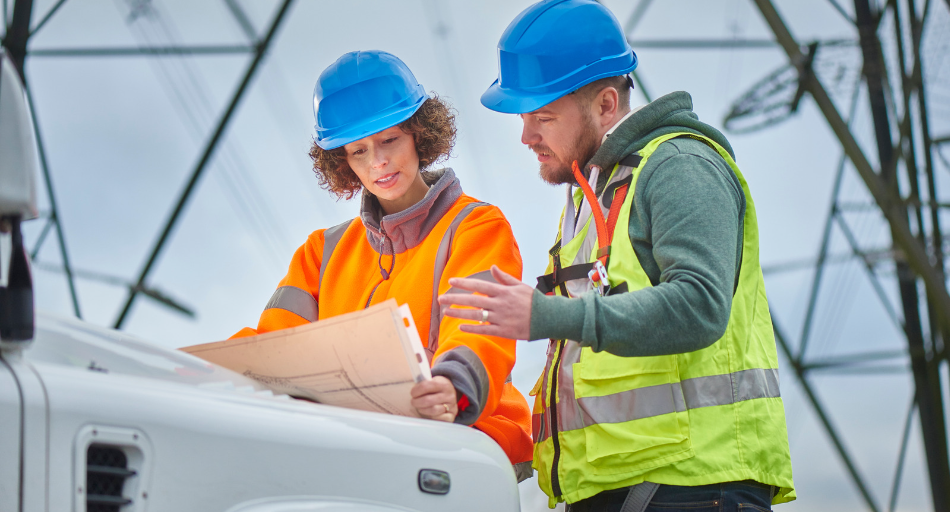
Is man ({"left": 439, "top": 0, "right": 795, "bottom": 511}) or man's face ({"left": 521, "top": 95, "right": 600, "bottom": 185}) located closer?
man ({"left": 439, "top": 0, "right": 795, "bottom": 511})

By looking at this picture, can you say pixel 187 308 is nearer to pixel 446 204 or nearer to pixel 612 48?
pixel 446 204

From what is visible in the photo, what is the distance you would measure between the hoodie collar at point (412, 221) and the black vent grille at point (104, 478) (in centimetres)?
124

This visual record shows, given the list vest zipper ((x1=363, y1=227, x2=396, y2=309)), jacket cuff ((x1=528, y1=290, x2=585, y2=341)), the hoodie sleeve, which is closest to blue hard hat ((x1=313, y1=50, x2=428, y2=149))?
vest zipper ((x1=363, y1=227, x2=396, y2=309))

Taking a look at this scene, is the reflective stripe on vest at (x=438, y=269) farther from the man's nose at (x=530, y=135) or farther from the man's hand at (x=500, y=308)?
the man's hand at (x=500, y=308)

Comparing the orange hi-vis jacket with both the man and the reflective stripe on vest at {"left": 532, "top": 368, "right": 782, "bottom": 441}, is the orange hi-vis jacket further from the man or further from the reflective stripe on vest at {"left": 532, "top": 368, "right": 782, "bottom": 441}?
the reflective stripe on vest at {"left": 532, "top": 368, "right": 782, "bottom": 441}

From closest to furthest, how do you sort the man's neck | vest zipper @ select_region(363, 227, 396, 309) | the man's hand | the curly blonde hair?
1. the man's hand
2. the man's neck
3. vest zipper @ select_region(363, 227, 396, 309)
4. the curly blonde hair

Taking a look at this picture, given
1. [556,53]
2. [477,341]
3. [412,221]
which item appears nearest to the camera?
[477,341]

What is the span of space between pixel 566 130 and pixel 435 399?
779mm

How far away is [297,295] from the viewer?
241cm

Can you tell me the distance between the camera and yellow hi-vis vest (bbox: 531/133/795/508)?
1.66 m

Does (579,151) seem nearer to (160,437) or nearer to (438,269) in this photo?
(438,269)

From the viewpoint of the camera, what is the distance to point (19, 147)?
3.55ft

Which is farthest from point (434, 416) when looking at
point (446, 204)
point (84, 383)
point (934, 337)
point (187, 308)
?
point (934, 337)

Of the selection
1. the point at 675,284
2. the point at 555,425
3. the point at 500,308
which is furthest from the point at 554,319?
the point at 555,425
